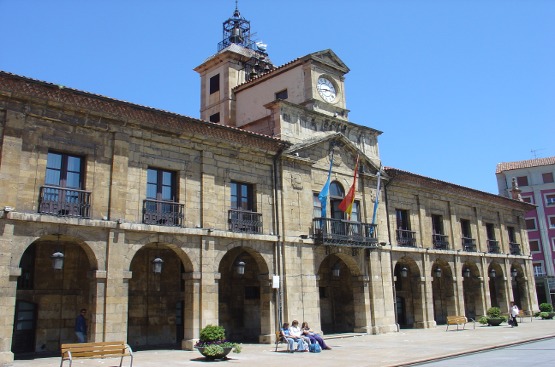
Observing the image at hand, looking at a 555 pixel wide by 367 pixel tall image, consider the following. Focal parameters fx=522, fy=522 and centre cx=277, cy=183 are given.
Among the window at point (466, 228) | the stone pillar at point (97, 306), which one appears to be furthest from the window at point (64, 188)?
the window at point (466, 228)

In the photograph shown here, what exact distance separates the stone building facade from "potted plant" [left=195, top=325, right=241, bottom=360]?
2.62m

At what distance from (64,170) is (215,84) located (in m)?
15.3

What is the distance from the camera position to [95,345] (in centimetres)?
1239

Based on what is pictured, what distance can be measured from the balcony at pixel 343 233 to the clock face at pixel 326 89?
6.15 metres

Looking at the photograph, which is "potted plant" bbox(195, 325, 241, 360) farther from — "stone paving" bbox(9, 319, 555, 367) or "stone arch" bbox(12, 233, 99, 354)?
"stone arch" bbox(12, 233, 99, 354)

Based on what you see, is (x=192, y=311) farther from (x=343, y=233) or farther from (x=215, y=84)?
(x=215, y=84)

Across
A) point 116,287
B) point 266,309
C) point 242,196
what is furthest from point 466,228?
point 116,287

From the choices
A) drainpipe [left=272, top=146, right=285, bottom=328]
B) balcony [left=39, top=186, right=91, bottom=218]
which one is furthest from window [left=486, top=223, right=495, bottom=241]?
balcony [left=39, top=186, right=91, bottom=218]

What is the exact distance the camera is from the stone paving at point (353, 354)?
14227 millimetres

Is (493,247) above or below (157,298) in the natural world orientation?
above

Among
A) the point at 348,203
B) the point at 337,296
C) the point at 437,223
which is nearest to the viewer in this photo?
the point at 348,203

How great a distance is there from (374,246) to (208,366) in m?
12.3

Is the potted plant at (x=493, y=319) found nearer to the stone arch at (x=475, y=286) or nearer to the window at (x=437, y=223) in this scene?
the stone arch at (x=475, y=286)

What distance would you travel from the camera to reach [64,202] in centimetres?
1598
